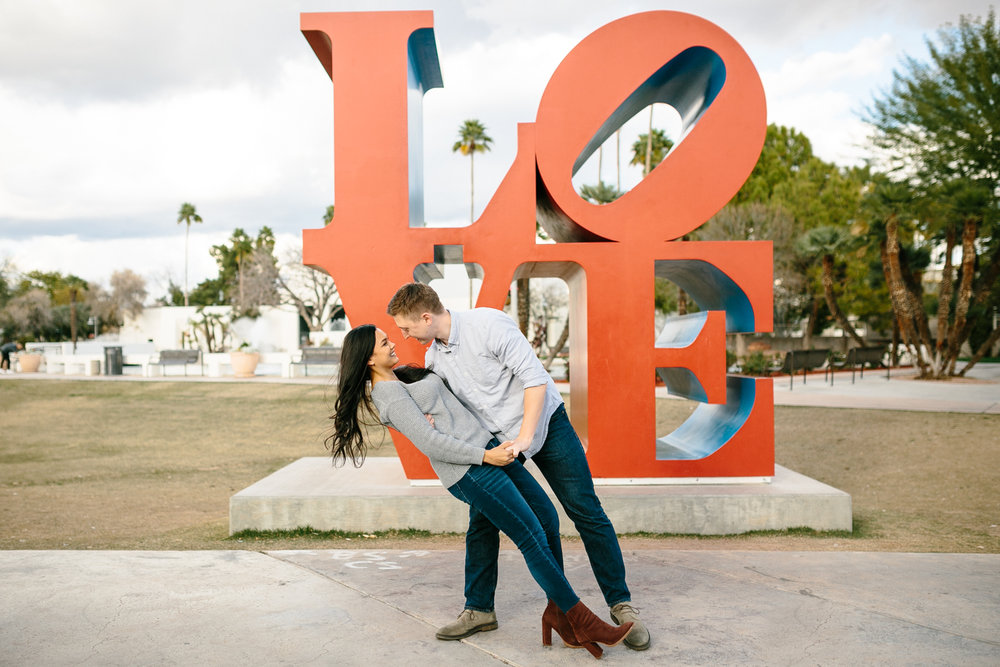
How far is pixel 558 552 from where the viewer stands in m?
3.42

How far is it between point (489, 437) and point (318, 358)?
23.5 metres

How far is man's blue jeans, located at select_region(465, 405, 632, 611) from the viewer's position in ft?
11.0

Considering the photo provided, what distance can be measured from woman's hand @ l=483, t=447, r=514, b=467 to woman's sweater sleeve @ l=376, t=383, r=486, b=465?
0.03 meters

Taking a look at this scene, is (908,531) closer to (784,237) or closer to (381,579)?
(381,579)

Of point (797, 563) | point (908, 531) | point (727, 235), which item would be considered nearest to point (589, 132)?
point (797, 563)

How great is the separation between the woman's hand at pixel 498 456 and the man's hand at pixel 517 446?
0.05 ft

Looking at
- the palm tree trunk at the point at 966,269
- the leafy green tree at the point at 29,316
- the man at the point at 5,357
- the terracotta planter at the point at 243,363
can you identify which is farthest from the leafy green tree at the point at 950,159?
the leafy green tree at the point at 29,316

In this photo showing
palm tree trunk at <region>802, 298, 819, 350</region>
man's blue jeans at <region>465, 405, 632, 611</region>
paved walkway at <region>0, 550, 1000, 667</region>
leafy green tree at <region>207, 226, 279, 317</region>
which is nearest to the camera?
paved walkway at <region>0, 550, 1000, 667</region>

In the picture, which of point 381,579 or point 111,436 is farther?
point 111,436

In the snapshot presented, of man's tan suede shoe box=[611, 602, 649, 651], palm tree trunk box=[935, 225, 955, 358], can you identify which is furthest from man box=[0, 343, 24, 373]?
palm tree trunk box=[935, 225, 955, 358]

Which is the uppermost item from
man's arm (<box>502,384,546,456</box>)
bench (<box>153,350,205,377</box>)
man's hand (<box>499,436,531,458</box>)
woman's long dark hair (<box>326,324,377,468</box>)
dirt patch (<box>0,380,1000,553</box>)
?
woman's long dark hair (<box>326,324,377,468</box>)

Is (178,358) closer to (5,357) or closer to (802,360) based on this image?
(5,357)

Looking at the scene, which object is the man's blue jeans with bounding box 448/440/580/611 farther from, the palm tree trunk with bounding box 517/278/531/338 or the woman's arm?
the palm tree trunk with bounding box 517/278/531/338

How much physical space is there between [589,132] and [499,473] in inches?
142
